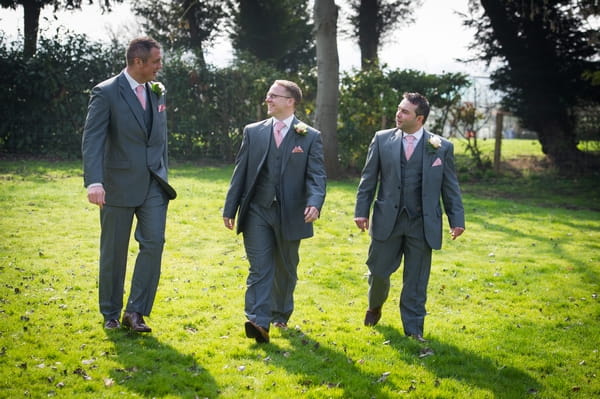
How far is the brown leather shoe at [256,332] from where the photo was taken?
Result: 16.4ft

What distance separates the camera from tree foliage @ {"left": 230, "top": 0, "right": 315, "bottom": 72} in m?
30.1

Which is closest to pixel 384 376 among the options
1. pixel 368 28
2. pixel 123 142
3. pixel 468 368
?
pixel 468 368

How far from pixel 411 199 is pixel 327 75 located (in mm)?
10698

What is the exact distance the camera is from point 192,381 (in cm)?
431

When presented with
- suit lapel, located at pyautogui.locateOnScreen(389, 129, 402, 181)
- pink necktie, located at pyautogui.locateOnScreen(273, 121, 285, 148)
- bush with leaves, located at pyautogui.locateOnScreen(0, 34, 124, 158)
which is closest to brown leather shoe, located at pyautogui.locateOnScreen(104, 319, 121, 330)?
pink necktie, located at pyautogui.locateOnScreen(273, 121, 285, 148)

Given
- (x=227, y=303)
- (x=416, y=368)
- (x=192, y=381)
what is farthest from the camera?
(x=227, y=303)

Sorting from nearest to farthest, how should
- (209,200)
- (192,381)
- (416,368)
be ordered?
(192,381)
(416,368)
(209,200)

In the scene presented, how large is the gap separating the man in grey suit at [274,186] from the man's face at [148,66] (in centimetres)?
97

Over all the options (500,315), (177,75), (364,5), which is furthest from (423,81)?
(500,315)

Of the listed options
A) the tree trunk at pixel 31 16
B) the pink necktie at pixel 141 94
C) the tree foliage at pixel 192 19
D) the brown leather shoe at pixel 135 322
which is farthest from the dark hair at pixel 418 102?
the tree foliage at pixel 192 19

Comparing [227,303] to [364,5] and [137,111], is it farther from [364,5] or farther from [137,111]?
[364,5]

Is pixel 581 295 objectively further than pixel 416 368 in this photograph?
Yes

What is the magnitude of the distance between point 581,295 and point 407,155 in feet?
10.7

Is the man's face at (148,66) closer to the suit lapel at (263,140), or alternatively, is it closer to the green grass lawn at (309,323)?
the suit lapel at (263,140)
